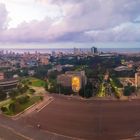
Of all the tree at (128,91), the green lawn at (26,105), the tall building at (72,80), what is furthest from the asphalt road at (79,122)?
the tall building at (72,80)

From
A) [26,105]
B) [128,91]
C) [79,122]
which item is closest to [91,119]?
[79,122]

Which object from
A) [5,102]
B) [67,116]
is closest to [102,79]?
[5,102]

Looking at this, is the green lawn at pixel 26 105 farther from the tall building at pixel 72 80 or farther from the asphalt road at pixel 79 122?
the tall building at pixel 72 80

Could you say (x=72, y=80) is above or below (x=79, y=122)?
above

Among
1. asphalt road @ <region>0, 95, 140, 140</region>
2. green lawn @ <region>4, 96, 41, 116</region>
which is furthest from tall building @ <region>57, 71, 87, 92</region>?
asphalt road @ <region>0, 95, 140, 140</region>

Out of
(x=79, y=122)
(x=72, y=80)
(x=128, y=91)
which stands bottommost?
(x=79, y=122)

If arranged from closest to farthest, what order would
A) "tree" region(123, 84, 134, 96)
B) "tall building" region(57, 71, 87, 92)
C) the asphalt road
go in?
the asphalt road → "tree" region(123, 84, 134, 96) → "tall building" region(57, 71, 87, 92)

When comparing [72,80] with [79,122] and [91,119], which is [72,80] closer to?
[91,119]

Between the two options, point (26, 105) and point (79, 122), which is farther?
point (26, 105)

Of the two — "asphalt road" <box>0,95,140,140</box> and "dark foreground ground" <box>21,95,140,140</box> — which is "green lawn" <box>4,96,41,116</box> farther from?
"dark foreground ground" <box>21,95,140,140</box>
